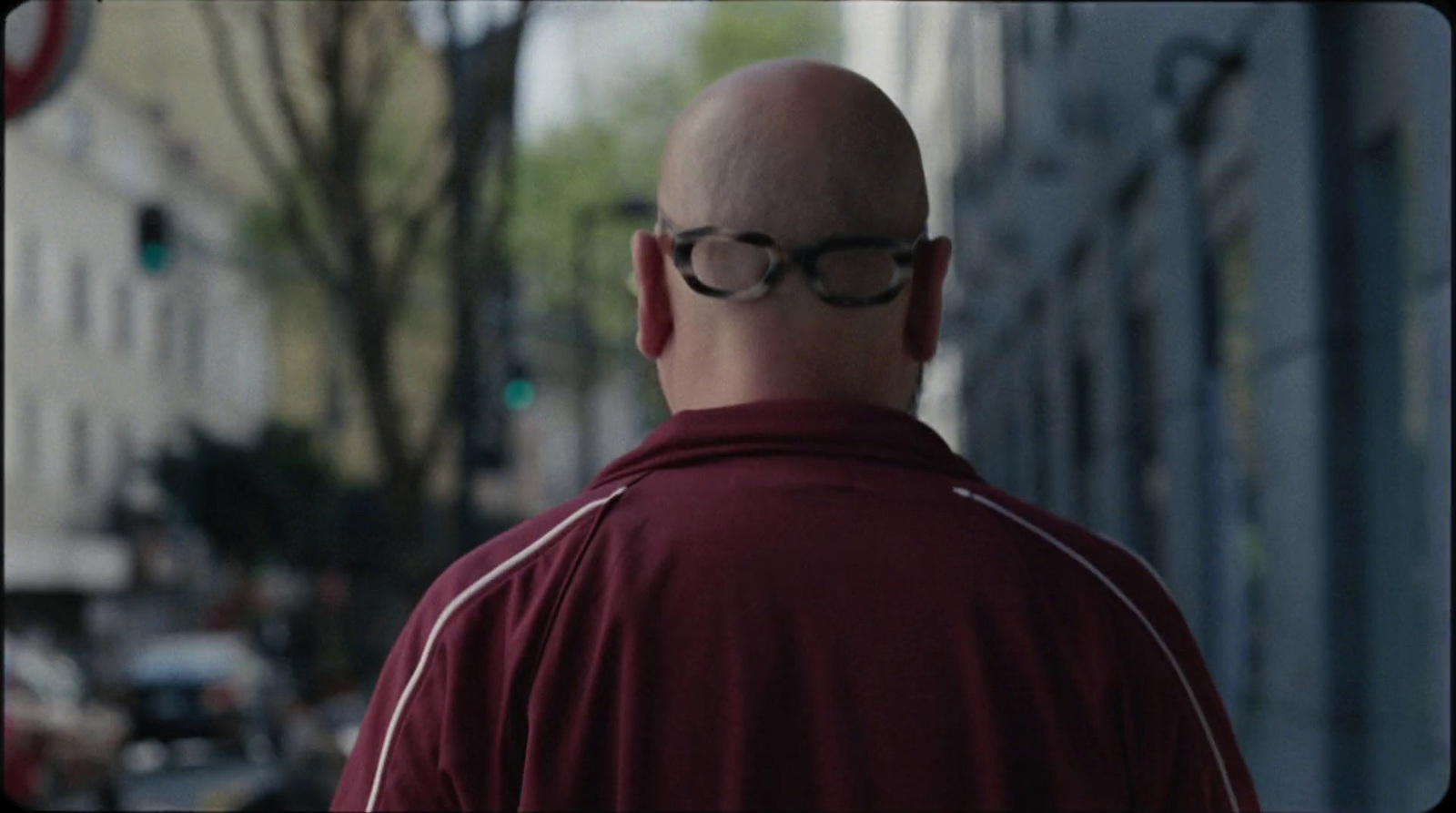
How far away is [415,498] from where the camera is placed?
52.7 feet

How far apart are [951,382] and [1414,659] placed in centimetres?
2675

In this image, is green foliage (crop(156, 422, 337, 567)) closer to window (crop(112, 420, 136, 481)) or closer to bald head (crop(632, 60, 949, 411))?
window (crop(112, 420, 136, 481))

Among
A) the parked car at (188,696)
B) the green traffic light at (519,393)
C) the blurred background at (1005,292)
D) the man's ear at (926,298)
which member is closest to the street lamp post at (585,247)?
the blurred background at (1005,292)

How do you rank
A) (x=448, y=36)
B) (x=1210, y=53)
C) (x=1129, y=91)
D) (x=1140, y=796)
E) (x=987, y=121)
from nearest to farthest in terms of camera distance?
(x=1140, y=796), (x=448, y=36), (x=1210, y=53), (x=1129, y=91), (x=987, y=121)

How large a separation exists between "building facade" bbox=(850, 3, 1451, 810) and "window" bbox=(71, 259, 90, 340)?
26.9 metres

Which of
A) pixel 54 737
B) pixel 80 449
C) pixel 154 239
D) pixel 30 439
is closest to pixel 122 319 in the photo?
pixel 80 449

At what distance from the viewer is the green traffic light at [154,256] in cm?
1644

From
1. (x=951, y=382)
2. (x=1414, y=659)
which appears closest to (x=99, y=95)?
(x=951, y=382)

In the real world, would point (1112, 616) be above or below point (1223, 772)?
above

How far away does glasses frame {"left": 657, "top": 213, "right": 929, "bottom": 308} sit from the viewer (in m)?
1.79

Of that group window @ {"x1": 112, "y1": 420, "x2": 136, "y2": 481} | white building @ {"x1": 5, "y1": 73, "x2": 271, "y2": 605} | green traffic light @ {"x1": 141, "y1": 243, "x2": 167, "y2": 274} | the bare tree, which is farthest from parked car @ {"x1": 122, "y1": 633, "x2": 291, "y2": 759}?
window @ {"x1": 112, "y1": 420, "x2": 136, "y2": 481}

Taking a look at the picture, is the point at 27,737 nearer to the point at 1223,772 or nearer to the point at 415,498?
the point at 415,498

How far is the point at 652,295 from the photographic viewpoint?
1896 millimetres

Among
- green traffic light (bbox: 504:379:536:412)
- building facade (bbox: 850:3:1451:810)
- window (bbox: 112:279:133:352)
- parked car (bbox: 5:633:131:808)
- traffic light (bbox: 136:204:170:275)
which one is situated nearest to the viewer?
building facade (bbox: 850:3:1451:810)
